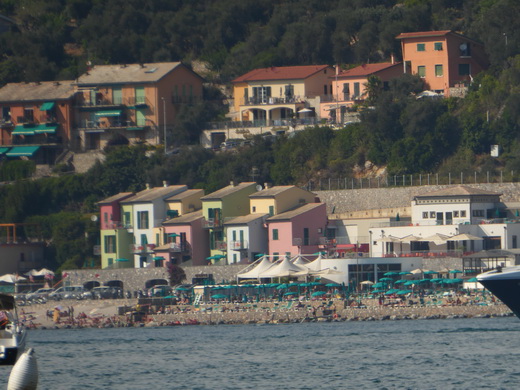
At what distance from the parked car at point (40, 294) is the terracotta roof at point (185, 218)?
794 centimetres

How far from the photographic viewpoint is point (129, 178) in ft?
326

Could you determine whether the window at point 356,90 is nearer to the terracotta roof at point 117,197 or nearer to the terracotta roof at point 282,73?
the terracotta roof at point 282,73

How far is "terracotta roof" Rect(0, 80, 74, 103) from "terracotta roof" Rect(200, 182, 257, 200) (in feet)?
67.3

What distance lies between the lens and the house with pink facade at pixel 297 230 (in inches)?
3339

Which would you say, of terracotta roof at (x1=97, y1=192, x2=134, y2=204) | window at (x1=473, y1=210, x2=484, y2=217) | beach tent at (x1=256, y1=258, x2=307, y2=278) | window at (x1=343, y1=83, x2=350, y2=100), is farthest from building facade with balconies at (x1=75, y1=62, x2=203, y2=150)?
window at (x1=473, y1=210, x2=484, y2=217)

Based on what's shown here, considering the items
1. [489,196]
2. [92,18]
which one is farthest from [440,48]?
[92,18]

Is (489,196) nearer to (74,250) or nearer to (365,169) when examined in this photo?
(365,169)

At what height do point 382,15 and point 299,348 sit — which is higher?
point 382,15

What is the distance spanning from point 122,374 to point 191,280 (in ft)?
101

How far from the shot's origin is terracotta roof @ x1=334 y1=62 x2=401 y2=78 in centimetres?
9806

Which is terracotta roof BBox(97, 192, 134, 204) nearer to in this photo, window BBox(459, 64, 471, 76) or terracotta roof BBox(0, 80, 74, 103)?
terracotta roof BBox(0, 80, 74, 103)

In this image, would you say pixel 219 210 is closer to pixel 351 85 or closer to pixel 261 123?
pixel 261 123

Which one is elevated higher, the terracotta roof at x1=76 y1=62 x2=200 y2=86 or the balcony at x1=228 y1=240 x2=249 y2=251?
the terracotta roof at x1=76 y1=62 x2=200 y2=86

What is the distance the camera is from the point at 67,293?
276 feet
